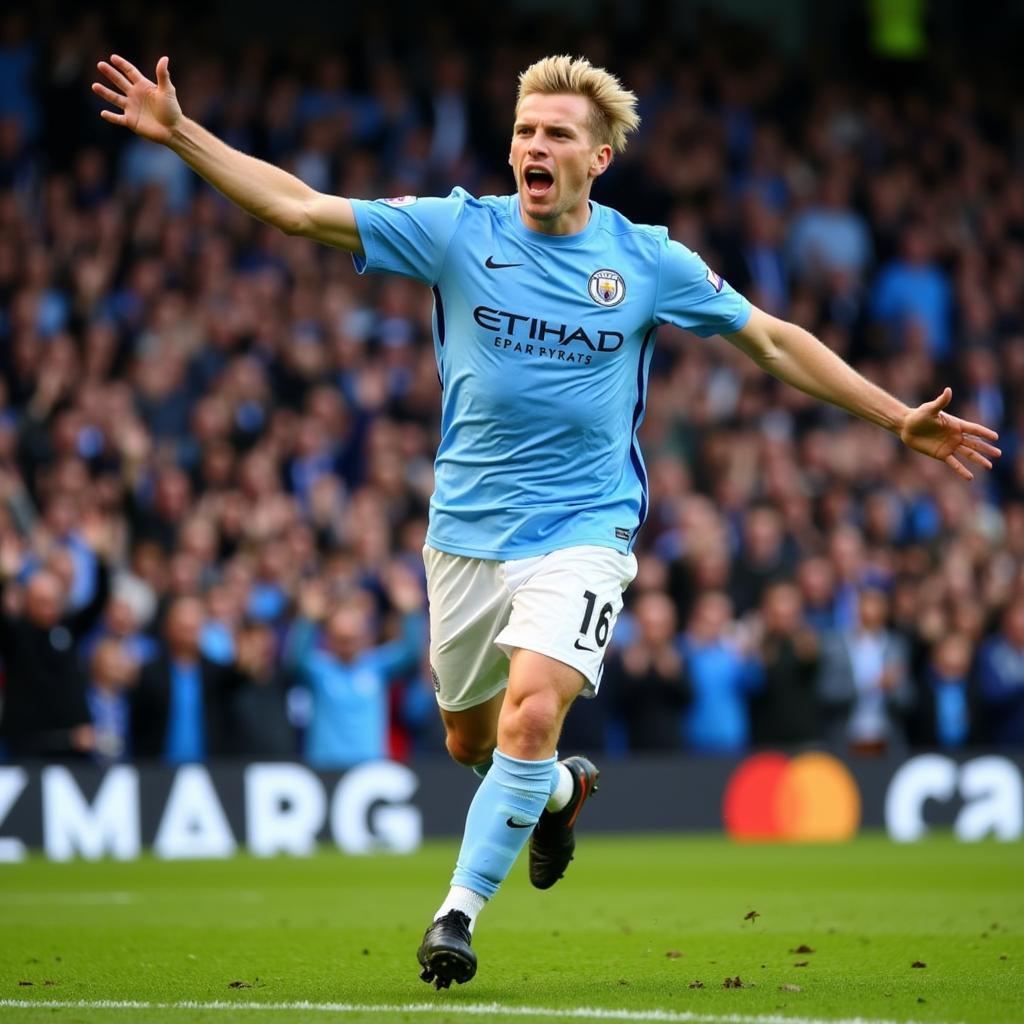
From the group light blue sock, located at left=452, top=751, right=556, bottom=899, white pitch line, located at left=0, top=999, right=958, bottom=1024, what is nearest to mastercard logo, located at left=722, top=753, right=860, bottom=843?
light blue sock, located at left=452, top=751, right=556, bottom=899

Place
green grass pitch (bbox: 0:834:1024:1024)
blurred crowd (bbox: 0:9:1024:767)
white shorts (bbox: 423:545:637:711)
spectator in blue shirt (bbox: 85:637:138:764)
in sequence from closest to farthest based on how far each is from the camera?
green grass pitch (bbox: 0:834:1024:1024) < white shorts (bbox: 423:545:637:711) < spectator in blue shirt (bbox: 85:637:138:764) < blurred crowd (bbox: 0:9:1024:767)

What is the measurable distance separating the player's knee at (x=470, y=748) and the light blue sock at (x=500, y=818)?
92 centimetres

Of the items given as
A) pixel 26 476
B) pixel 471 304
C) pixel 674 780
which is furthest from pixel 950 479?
pixel 471 304

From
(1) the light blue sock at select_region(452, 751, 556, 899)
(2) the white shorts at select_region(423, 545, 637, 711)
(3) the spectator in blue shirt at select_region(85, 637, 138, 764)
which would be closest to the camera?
(1) the light blue sock at select_region(452, 751, 556, 899)

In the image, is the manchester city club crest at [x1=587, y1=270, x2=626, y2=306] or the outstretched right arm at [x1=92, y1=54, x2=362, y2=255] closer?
the outstretched right arm at [x1=92, y1=54, x2=362, y2=255]

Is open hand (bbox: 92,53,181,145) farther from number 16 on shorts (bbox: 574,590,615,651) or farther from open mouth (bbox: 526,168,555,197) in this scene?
number 16 on shorts (bbox: 574,590,615,651)

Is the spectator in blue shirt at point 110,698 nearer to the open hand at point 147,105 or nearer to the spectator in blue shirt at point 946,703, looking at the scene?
the spectator in blue shirt at point 946,703

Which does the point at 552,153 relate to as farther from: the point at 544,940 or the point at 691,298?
the point at 544,940

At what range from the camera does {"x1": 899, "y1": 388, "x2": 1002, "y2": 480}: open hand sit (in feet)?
22.5

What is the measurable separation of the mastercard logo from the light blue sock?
10100mm

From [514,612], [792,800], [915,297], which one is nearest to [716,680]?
[792,800]

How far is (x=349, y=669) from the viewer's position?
15133mm

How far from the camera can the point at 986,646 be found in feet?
57.4

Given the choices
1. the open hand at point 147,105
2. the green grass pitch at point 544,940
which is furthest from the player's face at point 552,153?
the green grass pitch at point 544,940
